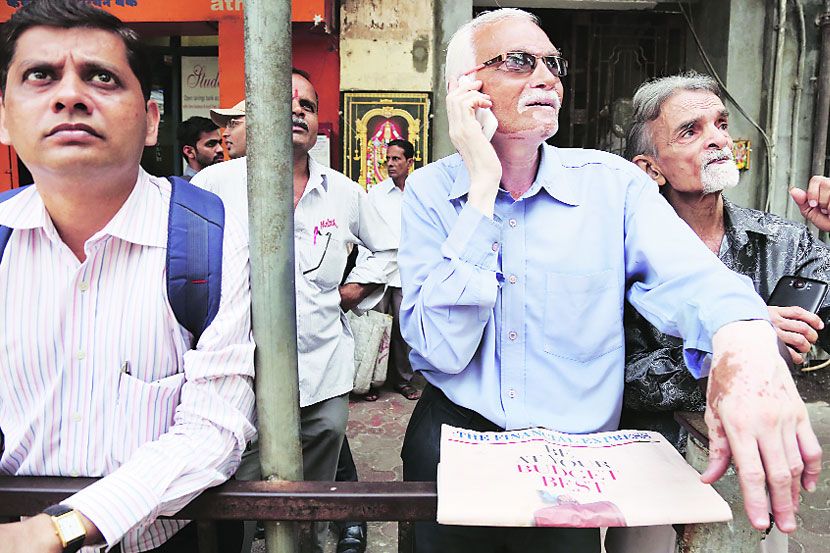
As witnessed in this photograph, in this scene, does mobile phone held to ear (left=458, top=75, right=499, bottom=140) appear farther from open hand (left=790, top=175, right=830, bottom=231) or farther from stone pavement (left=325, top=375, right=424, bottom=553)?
stone pavement (left=325, top=375, right=424, bottom=553)

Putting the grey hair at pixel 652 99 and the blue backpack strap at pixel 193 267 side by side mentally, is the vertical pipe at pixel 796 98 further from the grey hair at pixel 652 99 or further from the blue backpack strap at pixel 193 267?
the blue backpack strap at pixel 193 267

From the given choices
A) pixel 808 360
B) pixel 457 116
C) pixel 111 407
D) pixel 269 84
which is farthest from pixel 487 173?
pixel 808 360

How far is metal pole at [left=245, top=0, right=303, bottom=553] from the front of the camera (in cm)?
111

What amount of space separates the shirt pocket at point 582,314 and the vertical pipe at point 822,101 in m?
5.38

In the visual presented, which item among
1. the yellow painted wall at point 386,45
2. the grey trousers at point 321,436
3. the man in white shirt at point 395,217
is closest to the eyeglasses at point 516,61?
the grey trousers at point 321,436

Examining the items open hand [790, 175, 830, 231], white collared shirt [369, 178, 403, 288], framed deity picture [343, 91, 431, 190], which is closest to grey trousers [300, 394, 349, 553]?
open hand [790, 175, 830, 231]

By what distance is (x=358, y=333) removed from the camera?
4828 millimetres

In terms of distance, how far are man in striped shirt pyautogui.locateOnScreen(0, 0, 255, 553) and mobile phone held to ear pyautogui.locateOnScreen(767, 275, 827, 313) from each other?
4.45ft

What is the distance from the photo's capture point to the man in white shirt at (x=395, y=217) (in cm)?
538

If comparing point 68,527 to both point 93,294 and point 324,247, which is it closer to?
point 93,294

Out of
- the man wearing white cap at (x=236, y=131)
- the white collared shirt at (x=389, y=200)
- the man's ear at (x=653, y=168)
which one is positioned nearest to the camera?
the man's ear at (x=653, y=168)

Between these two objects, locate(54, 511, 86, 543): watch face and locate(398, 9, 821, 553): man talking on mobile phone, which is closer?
locate(54, 511, 86, 543): watch face

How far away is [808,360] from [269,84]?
594 centimetres

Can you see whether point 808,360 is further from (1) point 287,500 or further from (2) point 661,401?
(1) point 287,500
